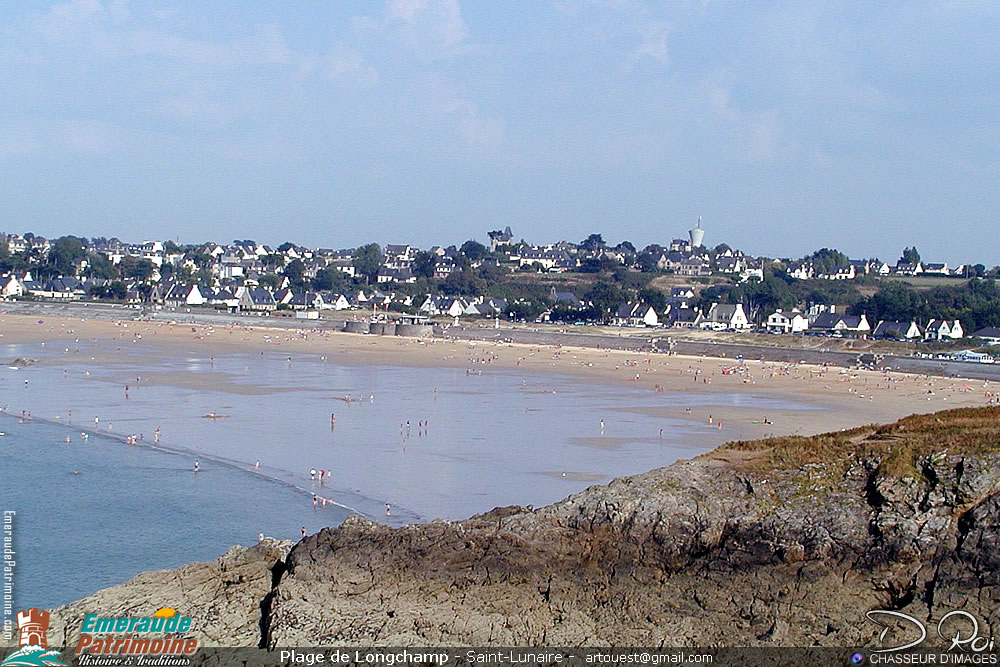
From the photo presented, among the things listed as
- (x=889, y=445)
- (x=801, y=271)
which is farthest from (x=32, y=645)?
(x=801, y=271)

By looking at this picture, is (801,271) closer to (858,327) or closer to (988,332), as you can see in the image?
(858,327)

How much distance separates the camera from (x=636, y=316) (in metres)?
81.0

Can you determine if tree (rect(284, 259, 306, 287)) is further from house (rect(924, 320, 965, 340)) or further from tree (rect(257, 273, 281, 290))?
house (rect(924, 320, 965, 340))

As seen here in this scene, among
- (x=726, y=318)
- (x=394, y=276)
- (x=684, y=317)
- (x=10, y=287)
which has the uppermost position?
(x=394, y=276)

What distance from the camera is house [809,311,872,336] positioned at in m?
73.7

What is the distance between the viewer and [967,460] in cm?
865

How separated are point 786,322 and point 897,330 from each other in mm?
10412

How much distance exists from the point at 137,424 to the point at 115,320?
169 feet

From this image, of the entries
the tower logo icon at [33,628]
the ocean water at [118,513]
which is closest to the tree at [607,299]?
the ocean water at [118,513]

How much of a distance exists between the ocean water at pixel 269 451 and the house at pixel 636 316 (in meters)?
39.5

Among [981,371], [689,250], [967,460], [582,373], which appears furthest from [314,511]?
[689,250]

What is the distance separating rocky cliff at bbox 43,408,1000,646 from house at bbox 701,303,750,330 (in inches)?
2725

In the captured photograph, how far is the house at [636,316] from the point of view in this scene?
79875 millimetres

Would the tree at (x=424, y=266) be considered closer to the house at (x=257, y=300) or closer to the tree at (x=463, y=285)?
the tree at (x=463, y=285)
